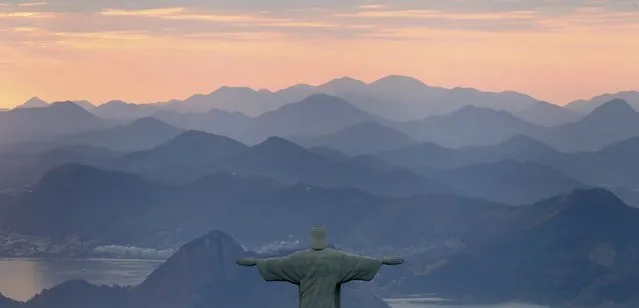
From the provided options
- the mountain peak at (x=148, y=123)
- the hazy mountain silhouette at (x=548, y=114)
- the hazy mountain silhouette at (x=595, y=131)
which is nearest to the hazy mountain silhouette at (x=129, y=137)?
the mountain peak at (x=148, y=123)

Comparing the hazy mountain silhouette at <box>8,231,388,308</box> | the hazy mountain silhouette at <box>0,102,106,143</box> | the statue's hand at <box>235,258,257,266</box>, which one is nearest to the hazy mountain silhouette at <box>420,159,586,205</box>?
the hazy mountain silhouette at <box>8,231,388,308</box>

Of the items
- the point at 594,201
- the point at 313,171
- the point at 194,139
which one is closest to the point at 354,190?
the point at 313,171

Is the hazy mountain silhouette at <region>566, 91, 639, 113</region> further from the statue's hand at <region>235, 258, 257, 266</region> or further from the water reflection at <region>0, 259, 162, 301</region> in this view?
the statue's hand at <region>235, 258, 257, 266</region>

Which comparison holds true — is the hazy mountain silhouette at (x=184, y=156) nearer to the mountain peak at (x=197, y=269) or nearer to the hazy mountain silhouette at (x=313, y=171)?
the hazy mountain silhouette at (x=313, y=171)

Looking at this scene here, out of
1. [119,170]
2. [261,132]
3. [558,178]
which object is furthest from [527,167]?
[119,170]

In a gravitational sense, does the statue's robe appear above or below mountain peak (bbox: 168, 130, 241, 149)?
below

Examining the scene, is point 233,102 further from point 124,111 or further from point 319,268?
point 319,268
